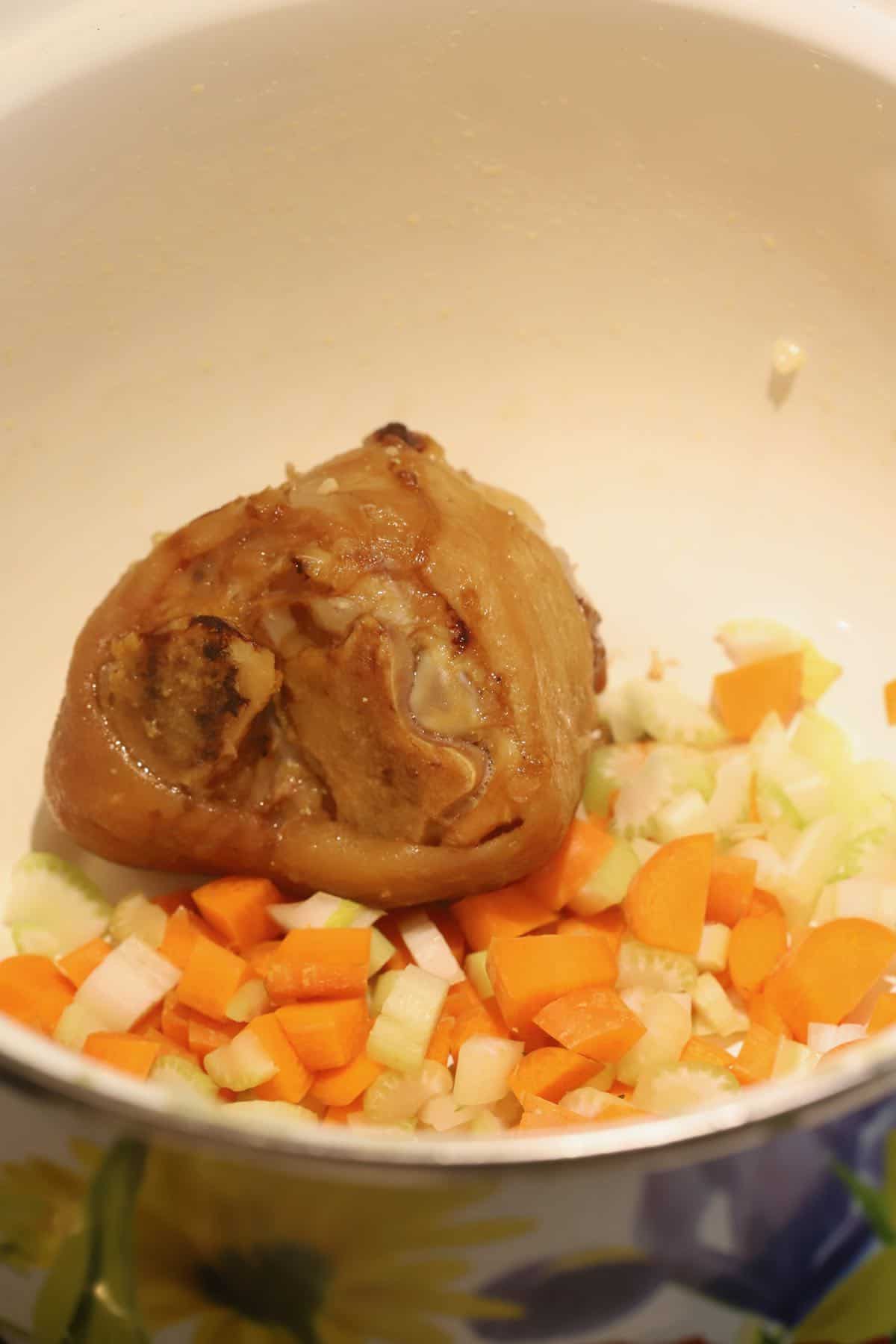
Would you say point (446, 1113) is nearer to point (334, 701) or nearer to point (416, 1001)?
point (416, 1001)

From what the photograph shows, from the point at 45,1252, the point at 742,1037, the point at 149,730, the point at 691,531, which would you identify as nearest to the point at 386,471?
the point at 149,730

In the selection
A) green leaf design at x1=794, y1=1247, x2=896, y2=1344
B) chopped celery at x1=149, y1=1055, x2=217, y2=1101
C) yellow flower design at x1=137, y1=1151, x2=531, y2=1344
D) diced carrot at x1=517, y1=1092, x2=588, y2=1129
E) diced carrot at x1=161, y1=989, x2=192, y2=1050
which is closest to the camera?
yellow flower design at x1=137, y1=1151, x2=531, y2=1344

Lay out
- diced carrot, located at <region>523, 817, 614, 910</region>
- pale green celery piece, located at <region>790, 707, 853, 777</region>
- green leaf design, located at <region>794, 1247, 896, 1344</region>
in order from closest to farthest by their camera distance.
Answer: green leaf design, located at <region>794, 1247, 896, 1344</region> < diced carrot, located at <region>523, 817, 614, 910</region> < pale green celery piece, located at <region>790, 707, 853, 777</region>

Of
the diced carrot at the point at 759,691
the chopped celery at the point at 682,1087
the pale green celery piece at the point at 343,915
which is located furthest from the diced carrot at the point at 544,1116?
the diced carrot at the point at 759,691

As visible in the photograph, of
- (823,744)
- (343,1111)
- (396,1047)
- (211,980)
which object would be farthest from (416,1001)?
(823,744)

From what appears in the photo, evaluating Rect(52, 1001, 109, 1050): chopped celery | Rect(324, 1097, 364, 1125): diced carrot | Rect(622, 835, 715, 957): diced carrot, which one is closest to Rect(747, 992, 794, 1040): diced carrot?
Rect(622, 835, 715, 957): diced carrot

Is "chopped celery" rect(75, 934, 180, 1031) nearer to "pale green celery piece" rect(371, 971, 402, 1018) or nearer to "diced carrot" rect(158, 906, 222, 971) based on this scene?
"diced carrot" rect(158, 906, 222, 971)
